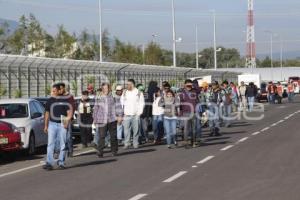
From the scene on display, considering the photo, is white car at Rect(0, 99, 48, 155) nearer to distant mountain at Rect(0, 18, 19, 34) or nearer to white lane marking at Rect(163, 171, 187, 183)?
white lane marking at Rect(163, 171, 187, 183)

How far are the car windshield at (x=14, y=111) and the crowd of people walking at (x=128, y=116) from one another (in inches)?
72.0

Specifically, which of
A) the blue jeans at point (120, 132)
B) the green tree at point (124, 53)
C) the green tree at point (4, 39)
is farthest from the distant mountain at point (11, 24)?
the blue jeans at point (120, 132)

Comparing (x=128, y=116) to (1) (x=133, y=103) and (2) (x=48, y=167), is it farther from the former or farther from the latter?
(2) (x=48, y=167)

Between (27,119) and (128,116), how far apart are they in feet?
9.03

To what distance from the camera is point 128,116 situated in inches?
765

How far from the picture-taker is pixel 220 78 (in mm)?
77375

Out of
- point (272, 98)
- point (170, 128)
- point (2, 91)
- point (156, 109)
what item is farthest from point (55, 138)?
point (272, 98)

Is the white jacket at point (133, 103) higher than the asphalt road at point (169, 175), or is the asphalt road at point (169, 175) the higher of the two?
the white jacket at point (133, 103)

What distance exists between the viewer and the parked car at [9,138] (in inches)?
664

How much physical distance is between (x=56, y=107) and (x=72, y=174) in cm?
156

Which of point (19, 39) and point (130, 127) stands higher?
point (19, 39)

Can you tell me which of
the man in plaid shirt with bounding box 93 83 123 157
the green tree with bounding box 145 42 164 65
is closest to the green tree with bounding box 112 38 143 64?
the green tree with bounding box 145 42 164 65

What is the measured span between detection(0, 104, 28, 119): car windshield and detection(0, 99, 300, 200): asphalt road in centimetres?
137

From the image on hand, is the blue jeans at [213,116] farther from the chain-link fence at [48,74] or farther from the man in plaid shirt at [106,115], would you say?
the chain-link fence at [48,74]
